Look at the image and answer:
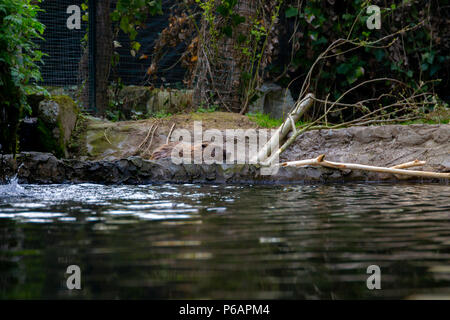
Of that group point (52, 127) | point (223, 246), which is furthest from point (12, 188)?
point (223, 246)

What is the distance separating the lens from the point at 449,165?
6137mm

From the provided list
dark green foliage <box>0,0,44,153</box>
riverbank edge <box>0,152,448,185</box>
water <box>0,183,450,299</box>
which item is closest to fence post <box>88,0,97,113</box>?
dark green foliage <box>0,0,44,153</box>

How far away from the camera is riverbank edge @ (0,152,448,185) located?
5.64m

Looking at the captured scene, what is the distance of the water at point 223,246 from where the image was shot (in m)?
1.69

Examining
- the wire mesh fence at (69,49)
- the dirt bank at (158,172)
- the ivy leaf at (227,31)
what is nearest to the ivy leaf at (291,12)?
the ivy leaf at (227,31)

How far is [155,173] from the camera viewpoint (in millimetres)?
5812

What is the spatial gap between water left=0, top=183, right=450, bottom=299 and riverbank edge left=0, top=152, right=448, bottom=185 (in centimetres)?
152

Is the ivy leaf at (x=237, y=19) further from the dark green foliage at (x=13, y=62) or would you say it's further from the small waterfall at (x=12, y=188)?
the small waterfall at (x=12, y=188)

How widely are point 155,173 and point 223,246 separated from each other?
360 centimetres

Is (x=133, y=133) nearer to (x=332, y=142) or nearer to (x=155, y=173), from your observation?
(x=155, y=173)

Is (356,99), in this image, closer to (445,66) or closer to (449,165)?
(445,66)

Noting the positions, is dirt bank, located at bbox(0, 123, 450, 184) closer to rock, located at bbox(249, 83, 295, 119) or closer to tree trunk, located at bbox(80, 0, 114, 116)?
tree trunk, located at bbox(80, 0, 114, 116)

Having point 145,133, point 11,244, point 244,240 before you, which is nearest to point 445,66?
point 145,133

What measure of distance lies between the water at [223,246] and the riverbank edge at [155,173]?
59.7 inches
